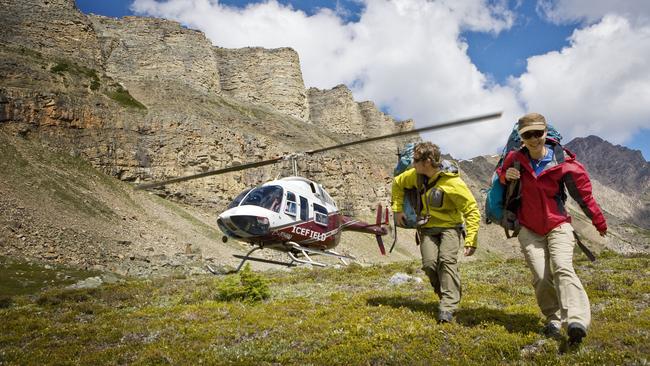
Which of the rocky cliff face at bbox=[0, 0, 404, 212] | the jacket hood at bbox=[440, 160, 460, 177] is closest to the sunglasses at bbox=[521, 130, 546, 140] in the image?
the jacket hood at bbox=[440, 160, 460, 177]

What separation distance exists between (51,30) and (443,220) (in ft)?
292

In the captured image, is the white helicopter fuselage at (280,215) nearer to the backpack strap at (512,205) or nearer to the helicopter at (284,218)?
the helicopter at (284,218)

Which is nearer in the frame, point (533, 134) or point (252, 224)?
point (533, 134)

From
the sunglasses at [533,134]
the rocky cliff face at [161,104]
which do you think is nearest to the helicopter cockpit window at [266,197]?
the sunglasses at [533,134]

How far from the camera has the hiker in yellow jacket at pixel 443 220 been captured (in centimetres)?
701

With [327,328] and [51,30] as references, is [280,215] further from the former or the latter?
[51,30]

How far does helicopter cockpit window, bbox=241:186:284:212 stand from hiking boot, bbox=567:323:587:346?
502 inches

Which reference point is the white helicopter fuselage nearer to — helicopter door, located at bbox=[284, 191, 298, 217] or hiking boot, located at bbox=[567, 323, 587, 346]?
helicopter door, located at bbox=[284, 191, 298, 217]

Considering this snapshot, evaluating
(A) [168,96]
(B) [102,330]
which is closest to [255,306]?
(B) [102,330]

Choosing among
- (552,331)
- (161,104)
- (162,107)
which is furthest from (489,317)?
(161,104)

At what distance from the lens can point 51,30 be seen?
7575 centimetres

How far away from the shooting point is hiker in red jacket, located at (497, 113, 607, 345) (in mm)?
5711

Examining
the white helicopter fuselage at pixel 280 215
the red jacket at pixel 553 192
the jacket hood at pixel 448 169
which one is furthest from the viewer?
the white helicopter fuselage at pixel 280 215

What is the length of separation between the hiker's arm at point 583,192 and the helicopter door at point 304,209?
13.0 m
